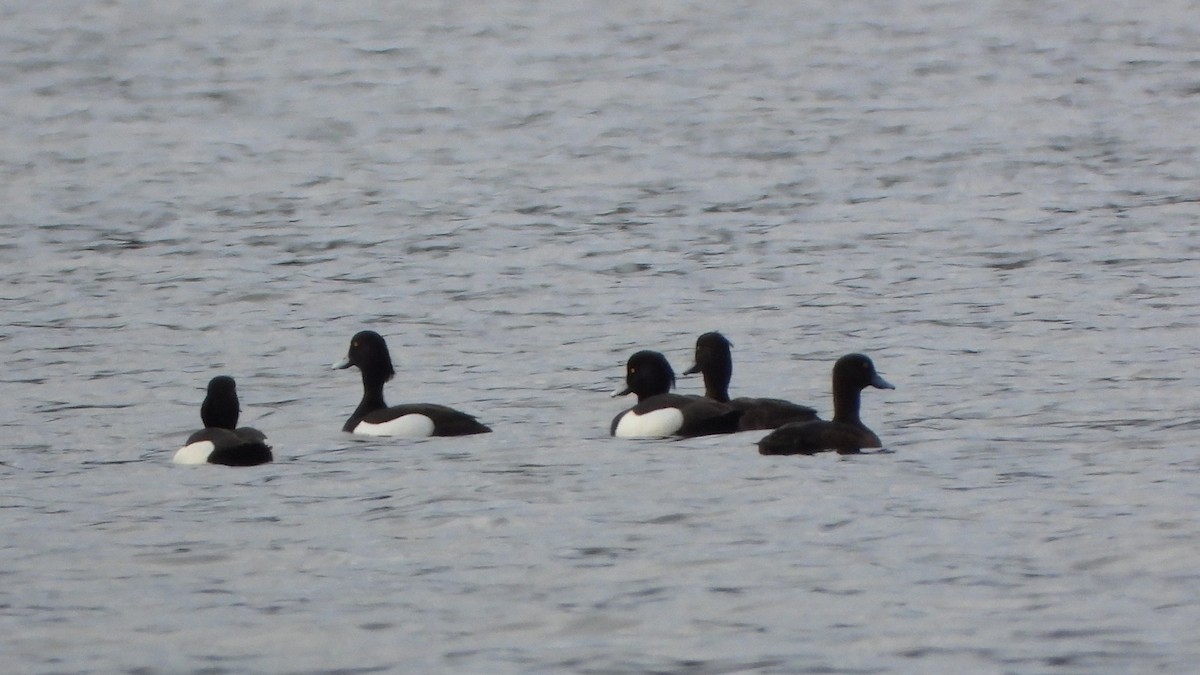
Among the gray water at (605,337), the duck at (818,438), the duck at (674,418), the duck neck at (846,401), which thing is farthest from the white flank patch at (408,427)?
the duck neck at (846,401)

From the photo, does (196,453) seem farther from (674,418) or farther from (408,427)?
(674,418)

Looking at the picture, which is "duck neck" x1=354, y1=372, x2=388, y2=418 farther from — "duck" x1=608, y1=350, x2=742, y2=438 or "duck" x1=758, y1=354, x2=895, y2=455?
"duck" x1=758, y1=354, x2=895, y2=455

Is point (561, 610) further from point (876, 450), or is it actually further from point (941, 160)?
point (941, 160)

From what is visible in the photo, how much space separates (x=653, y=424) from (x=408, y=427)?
1.53 m

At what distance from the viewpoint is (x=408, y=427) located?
1395cm

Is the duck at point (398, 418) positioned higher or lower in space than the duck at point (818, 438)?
higher

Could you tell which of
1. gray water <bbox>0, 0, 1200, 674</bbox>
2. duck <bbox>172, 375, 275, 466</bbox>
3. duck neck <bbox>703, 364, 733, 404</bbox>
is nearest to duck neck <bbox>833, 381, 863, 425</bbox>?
gray water <bbox>0, 0, 1200, 674</bbox>

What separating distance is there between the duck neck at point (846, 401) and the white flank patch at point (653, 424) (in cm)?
101

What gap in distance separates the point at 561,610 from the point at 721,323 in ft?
30.1

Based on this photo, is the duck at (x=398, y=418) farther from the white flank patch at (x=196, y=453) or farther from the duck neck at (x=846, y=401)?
the duck neck at (x=846, y=401)

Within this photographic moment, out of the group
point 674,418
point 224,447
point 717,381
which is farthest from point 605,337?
point 224,447

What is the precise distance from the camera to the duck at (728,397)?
13711mm

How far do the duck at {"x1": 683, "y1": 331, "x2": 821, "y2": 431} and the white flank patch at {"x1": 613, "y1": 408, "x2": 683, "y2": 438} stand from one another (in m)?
0.42

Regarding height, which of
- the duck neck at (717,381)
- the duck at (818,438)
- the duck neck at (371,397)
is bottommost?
the duck at (818,438)
